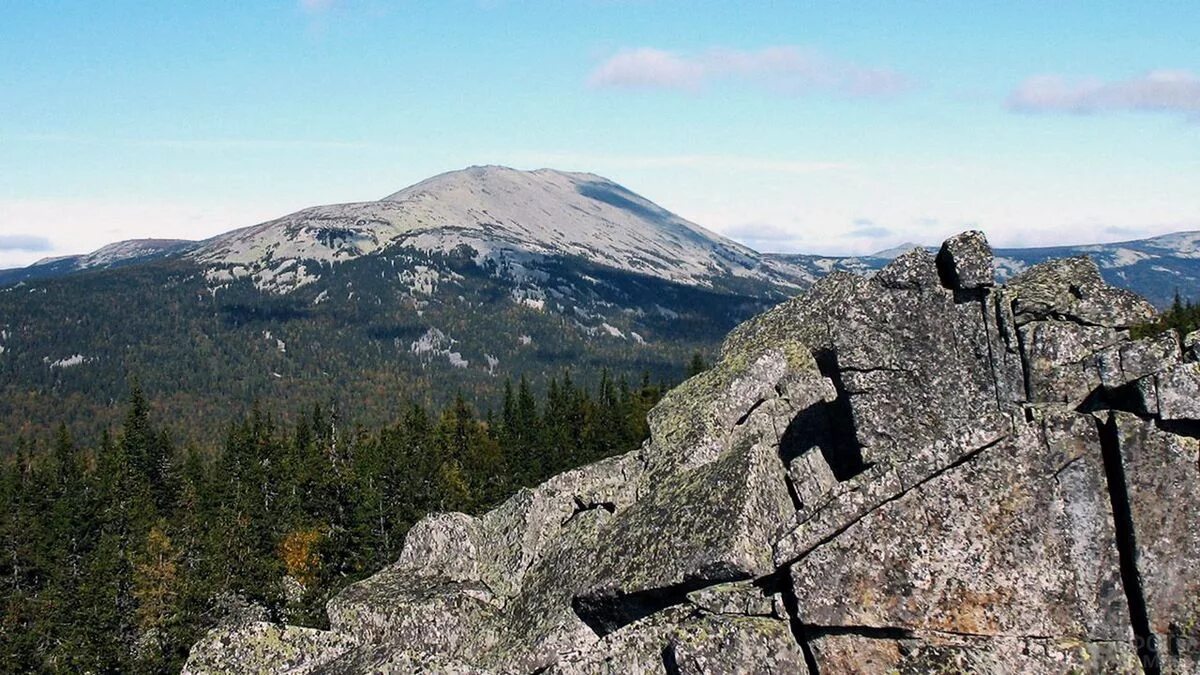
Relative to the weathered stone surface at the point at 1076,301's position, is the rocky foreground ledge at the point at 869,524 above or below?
below

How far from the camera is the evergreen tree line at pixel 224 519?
75000mm

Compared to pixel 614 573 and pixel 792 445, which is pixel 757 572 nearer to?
pixel 614 573

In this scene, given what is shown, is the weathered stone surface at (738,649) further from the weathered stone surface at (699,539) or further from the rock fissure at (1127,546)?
the rock fissure at (1127,546)

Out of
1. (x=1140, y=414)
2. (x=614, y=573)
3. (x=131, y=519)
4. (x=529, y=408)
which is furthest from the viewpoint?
(x=529, y=408)

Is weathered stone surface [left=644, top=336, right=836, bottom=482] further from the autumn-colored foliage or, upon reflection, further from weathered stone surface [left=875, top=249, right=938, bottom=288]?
the autumn-colored foliage

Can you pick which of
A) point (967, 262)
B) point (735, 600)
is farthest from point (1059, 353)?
point (735, 600)

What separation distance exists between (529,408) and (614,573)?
114032mm

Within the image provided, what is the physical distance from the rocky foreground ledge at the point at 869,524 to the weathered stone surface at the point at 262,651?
0.07 m

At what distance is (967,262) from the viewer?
25.8 metres

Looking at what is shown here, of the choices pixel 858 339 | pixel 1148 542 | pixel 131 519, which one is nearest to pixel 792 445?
pixel 858 339

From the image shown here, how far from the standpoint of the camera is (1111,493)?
16.9 m

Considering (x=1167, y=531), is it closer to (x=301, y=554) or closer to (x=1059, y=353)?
(x=1059, y=353)

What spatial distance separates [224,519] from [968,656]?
104568 millimetres

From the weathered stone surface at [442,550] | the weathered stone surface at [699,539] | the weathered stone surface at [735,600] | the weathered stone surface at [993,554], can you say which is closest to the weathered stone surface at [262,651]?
the weathered stone surface at [442,550]
